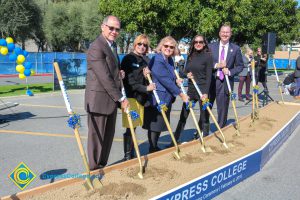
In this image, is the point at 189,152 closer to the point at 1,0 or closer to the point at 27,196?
the point at 27,196

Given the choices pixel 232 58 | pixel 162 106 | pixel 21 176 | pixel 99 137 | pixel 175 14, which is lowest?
pixel 21 176

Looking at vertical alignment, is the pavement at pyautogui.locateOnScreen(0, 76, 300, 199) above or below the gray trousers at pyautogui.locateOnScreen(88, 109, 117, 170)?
below

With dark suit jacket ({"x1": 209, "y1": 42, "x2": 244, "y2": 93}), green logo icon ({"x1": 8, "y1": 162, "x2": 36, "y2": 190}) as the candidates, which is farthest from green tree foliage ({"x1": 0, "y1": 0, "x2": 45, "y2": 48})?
green logo icon ({"x1": 8, "y1": 162, "x2": 36, "y2": 190})

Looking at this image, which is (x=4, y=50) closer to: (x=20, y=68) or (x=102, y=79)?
(x=20, y=68)

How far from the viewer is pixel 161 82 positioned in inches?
189

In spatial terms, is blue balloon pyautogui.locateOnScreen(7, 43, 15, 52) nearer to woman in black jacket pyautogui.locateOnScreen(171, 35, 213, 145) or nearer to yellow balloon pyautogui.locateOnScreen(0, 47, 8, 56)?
yellow balloon pyautogui.locateOnScreen(0, 47, 8, 56)

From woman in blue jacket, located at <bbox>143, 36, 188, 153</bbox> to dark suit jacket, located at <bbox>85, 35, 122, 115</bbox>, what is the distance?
108cm

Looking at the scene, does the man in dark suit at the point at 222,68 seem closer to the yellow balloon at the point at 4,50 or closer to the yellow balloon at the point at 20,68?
the yellow balloon at the point at 4,50

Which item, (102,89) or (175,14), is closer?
(102,89)

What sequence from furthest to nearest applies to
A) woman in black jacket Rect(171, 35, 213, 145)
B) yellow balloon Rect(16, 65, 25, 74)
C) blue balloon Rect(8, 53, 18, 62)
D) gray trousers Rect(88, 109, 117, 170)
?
yellow balloon Rect(16, 65, 25, 74) → blue balloon Rect(8, 53, 18, 62) → woman in black jacket Rect(171, 35, 213, 145) → gray trousers Rect(88, 109, 117, 170)

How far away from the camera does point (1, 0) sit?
22.6m

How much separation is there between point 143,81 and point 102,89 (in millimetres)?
1150

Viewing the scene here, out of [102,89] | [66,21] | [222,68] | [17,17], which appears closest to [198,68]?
[222,68]

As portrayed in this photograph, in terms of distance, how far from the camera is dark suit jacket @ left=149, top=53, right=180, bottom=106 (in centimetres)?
478
